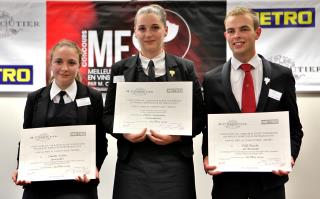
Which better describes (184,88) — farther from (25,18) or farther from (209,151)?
(25,18)

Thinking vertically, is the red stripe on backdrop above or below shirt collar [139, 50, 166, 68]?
above

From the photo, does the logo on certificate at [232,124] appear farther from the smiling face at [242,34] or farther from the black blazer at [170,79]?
the smiling face at [242,34]

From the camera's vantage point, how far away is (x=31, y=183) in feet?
7.56

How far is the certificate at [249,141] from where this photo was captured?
2092 mm

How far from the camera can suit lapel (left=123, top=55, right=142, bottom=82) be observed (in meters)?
2.27

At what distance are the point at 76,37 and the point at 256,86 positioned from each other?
2.32 meters

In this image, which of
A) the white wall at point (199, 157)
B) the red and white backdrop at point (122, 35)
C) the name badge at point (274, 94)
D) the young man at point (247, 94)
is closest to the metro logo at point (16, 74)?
the red and white backdrop at point (122, 35)

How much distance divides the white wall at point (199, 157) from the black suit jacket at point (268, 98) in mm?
1729

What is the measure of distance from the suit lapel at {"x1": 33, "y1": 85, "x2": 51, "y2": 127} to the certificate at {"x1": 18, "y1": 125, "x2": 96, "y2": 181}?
2.7 inches

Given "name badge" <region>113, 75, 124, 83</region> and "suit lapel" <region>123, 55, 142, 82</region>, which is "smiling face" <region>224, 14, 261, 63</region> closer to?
"suit lapel" <region>123, 55, 142, 82</region>

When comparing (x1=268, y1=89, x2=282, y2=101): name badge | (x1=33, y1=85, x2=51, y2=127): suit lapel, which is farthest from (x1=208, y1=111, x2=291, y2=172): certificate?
(x1=33, y1=85, x2=51, y2=127): suit lapel

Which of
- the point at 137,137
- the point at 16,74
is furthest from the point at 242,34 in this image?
the point at 16,74

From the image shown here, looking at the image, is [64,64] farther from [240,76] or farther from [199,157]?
[199,157]

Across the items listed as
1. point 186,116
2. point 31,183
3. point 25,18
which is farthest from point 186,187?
point 25,18
